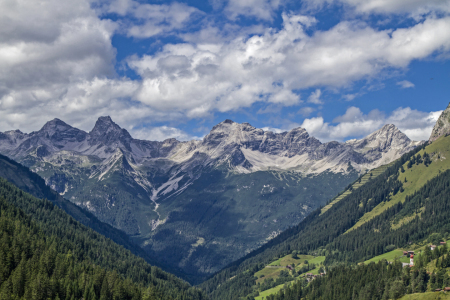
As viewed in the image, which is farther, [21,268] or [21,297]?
[21,268]

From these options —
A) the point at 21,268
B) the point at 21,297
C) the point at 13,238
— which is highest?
the point at 13,238

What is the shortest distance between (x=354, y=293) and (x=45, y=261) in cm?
13704

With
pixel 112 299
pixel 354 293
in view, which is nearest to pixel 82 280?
pixel 112 299

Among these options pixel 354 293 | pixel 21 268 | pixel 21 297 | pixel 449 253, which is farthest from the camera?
pixel 354 293

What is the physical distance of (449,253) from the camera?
179 metres

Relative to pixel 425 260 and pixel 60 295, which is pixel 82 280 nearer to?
pixel 60 295

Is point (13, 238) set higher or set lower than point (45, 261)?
higher

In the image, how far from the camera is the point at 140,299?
592ft

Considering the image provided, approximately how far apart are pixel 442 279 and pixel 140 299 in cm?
12205

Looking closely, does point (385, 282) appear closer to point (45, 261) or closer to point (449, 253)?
point (449, 253)

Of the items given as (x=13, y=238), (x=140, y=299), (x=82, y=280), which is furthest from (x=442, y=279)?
(x=13, y=238)

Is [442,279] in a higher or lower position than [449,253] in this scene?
lower

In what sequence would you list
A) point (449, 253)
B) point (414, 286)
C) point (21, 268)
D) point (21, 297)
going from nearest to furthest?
point (21, 297) → point (21, 268) → point (414, 286) → point (449, 253)

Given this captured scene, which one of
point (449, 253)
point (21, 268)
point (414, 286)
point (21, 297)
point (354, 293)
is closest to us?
point (21, 297)
